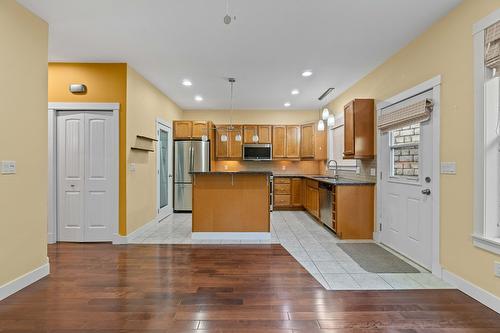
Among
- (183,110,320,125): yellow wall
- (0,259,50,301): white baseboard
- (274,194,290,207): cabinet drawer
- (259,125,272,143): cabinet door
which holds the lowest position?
(0,259,50,301): white baseboard

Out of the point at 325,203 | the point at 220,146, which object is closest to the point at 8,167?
the point at 325,203

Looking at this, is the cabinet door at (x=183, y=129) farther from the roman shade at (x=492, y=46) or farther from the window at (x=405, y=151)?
the roman shade at (x=492, y=46)

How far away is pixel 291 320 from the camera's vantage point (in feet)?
6.86

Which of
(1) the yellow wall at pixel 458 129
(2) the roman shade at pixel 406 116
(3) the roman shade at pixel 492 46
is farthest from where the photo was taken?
(2) the roman shade at pixel 406 116

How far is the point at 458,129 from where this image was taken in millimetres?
2646

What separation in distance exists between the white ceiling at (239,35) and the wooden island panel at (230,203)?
183cm

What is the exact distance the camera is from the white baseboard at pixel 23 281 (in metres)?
2.45

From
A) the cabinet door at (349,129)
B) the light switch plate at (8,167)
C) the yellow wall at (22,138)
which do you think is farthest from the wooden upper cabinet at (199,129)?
the light switch plate at (8,167)

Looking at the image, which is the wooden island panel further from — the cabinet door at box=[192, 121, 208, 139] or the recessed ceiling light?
the cabinet door at box=[192, 121, 208, 139]

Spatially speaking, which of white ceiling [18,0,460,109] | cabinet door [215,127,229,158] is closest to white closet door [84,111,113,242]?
white ceiling [18,0,460,109]

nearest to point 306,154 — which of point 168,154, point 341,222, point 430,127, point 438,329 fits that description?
point 341,222

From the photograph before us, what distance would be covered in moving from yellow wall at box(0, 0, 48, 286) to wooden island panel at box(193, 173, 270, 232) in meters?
2.08

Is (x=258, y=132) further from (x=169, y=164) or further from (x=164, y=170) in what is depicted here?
(x=164, y=170)

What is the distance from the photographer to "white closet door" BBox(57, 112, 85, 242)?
414 centimetres
